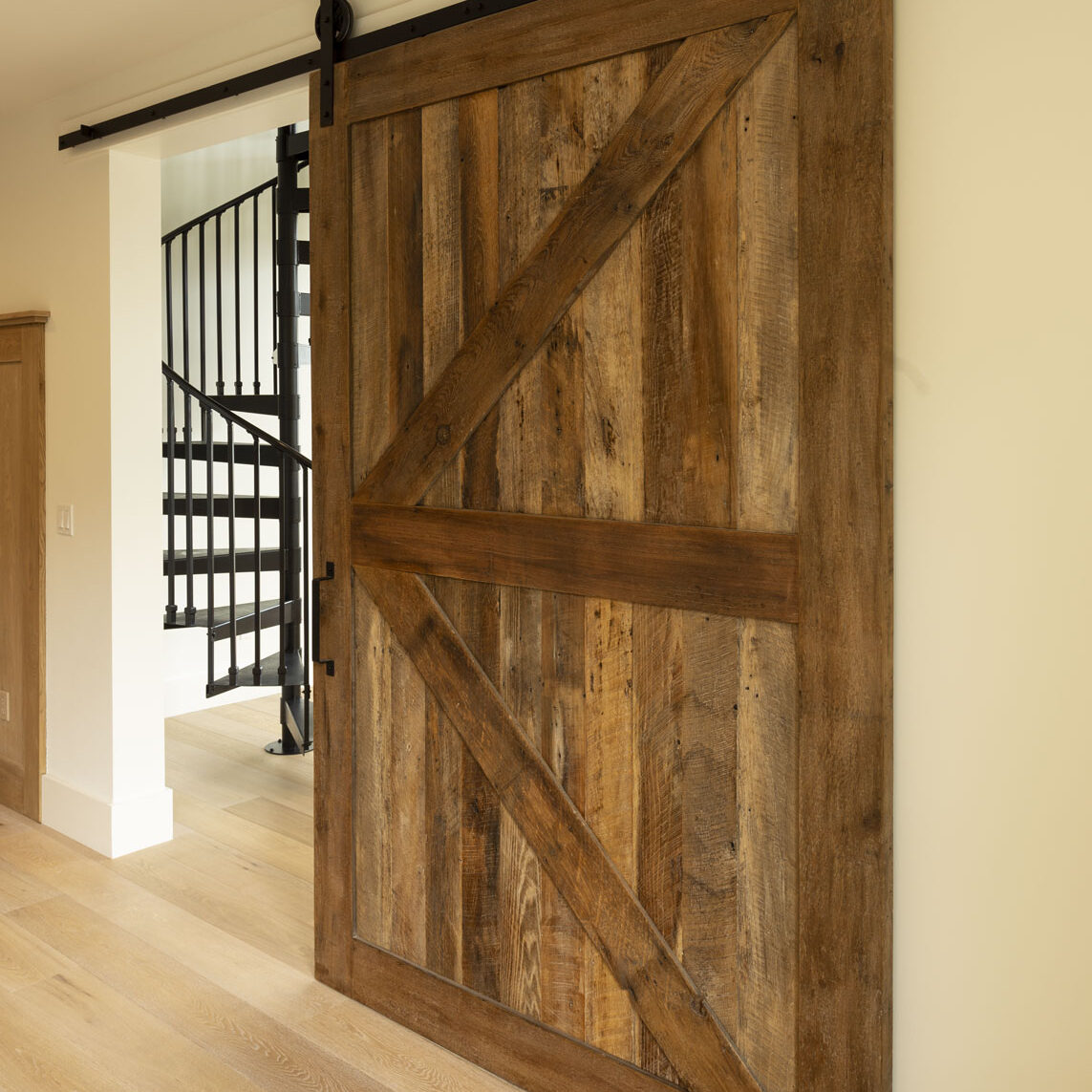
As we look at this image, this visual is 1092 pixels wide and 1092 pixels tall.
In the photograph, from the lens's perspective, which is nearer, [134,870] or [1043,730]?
[1043,730]

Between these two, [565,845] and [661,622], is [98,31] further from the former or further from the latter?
[565,845]

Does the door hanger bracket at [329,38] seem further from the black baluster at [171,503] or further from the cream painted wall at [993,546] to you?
the black baluster at [171,503]

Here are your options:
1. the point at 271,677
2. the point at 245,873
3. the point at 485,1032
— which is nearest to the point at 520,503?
the point at 485,1032

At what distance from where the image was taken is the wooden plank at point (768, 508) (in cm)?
172

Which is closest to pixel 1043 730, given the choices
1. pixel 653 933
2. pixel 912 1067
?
pixel 912 1067

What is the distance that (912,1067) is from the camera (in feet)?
5.57

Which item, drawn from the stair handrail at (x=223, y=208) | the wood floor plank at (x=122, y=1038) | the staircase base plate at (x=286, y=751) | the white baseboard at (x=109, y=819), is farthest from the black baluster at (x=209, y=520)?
the wood floor plank at (x=122, y=1038)

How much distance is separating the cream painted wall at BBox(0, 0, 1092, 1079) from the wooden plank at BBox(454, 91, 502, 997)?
848 millimetres

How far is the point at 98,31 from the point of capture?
2855 mm

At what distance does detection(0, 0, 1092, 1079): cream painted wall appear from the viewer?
4.97 ft

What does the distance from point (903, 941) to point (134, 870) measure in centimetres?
253

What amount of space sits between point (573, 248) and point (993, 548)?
0.96 m

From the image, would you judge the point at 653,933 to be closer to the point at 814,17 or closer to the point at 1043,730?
the point at 1043,730

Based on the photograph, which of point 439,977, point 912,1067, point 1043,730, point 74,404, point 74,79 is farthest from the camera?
point 74,404
